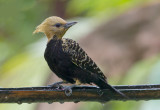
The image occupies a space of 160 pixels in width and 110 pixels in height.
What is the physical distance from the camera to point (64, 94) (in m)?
3.70

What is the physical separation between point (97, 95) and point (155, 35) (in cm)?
601

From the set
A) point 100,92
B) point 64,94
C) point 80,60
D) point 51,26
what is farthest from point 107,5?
point 64,94

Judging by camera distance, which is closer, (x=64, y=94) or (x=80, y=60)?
(x=64, y=94)

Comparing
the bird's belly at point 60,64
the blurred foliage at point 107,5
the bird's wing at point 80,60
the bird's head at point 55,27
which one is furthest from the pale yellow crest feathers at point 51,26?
the blurred foliage at point 107,5

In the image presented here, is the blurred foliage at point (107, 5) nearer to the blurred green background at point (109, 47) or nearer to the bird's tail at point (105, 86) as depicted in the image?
the blurred green background at point (109, 47)

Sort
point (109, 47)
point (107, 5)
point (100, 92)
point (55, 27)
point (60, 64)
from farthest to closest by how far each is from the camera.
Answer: point (107, 5) → point (109, 47) → point (55, 27) → point (60, 64) → point (100, 92)

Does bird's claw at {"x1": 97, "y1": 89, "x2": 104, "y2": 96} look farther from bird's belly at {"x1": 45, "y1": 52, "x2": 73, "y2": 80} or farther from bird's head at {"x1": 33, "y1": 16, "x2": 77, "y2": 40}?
bird's head at {"x1": 33, "y1": 16, "x2": 77, "y2": 40}

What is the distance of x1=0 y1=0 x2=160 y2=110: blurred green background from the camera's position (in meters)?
8.69

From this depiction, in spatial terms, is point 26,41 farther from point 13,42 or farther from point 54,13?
point 54,13

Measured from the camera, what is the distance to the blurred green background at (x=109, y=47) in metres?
8.69

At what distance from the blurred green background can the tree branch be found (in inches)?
135

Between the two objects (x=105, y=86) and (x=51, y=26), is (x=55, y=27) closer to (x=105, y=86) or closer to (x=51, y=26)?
(x=51, y=26)

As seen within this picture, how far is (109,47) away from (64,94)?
628 centimetres

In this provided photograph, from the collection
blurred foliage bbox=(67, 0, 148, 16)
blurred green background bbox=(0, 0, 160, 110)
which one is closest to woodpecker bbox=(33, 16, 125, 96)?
blurred green background bbox=(0, 0, 160, 110)
